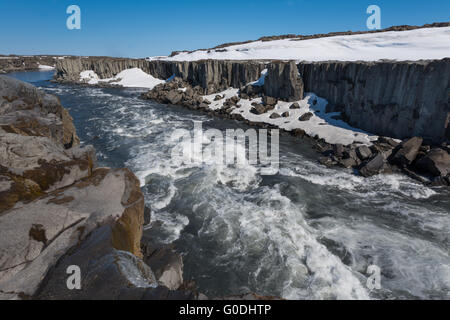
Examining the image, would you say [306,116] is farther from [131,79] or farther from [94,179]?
[131,79]

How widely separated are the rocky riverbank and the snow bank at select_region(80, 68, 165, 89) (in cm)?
5876

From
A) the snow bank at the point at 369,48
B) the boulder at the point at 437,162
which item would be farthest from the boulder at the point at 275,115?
the boulder at the point at 437,162

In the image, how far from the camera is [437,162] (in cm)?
1552

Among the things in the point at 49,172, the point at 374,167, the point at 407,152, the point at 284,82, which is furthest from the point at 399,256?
the point at 284,82

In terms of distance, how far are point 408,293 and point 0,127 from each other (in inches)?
691

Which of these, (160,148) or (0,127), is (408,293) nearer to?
(0,127)

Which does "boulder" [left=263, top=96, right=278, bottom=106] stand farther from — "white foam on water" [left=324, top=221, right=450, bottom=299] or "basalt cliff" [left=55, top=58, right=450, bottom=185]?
"white foam on water" [left=324, top=221, right=450, bottom=299]

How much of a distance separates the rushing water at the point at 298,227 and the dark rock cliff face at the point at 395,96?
6.23 m

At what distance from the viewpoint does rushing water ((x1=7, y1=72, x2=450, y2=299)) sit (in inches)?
342

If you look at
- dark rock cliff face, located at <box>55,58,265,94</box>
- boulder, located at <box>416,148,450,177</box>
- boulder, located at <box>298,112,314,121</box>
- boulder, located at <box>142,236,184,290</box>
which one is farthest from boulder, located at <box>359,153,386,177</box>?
dark rock cliff face, located at <box>55,58,265,94</box>

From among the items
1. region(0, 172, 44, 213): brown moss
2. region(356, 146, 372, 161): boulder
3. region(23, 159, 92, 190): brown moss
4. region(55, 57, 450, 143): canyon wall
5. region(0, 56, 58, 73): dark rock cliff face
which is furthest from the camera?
region(0, 56, 58, 73): dark rock cliff face

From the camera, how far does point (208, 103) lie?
39656 millimetres
